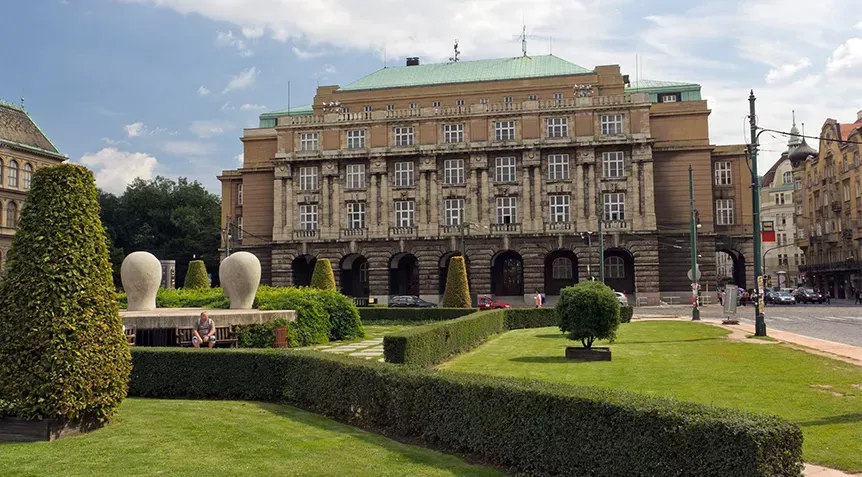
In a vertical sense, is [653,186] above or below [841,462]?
above

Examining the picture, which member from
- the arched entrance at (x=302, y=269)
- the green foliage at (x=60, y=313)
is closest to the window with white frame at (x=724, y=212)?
the arched entrance at (x=302, y=269)

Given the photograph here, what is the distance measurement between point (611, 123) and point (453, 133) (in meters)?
13.9

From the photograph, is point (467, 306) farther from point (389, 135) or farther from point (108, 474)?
point (108, 474)

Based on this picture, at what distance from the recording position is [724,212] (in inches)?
2581

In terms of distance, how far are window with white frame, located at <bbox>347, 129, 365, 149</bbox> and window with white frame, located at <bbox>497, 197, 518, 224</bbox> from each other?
14105mm

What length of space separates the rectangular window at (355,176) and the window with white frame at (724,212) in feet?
108

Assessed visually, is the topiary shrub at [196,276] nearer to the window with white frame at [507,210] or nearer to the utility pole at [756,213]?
the window with white frame at [507,210]

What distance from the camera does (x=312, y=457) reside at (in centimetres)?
1013

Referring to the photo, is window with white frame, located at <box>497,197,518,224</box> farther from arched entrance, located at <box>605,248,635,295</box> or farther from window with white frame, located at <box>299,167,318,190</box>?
window with white frame, located at <box>299,167,318,190</box>

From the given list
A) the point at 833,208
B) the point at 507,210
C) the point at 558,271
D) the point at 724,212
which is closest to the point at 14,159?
the point at 507,210

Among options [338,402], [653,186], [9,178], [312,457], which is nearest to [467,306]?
[653,186]

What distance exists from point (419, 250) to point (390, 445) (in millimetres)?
52405

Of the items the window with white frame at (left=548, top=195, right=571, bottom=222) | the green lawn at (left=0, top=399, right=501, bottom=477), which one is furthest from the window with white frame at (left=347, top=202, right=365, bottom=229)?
the green lawn at (left=0, top=399, right=501, bottom=477)

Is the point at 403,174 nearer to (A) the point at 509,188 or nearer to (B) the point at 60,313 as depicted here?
(A) the point at 509,188
